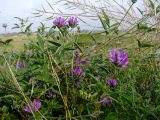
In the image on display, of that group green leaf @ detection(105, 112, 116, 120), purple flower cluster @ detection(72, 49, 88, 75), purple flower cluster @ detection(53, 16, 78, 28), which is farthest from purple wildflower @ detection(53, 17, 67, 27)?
green leaf @ detection(105, 112, 116, 120)

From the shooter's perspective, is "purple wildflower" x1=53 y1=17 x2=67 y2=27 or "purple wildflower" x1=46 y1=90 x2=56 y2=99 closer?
"purple wildflower" x1=46 y1=90 x2=56 y2=99

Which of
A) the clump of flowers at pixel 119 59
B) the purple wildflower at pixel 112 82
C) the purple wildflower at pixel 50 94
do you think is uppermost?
the clump of flowers at pixel 119 59

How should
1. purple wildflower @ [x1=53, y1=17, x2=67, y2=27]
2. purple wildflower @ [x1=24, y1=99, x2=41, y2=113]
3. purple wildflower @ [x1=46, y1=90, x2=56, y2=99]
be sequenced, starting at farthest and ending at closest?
purple wildflower @ [x1=53, y1=17, x2=67, y2=27] < purple wildflower @ [x1=46, y1=90, x2=56, y2=99] < purple wildflower @ [x1=24, y1=99, x2=41, y2=113]

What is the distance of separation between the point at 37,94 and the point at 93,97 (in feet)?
0.69

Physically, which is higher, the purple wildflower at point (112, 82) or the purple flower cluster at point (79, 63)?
the purple flower cluster at point (79, 63)

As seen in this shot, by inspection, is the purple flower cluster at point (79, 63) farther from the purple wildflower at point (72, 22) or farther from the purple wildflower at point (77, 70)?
the purple wildflower at point (72, 22)

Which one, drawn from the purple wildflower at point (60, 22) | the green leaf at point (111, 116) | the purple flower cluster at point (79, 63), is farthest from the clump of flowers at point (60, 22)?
the green leaf at point (111, 116)

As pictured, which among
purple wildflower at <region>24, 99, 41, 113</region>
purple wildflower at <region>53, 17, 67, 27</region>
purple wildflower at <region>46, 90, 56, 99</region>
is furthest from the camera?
purple wildflower at <region>53, 17, 67, 27</region>

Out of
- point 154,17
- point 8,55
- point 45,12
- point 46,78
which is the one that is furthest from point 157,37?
point 46,78

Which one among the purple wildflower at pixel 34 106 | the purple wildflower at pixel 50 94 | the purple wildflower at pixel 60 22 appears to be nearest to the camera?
the purple wildflower at pixel 34 106

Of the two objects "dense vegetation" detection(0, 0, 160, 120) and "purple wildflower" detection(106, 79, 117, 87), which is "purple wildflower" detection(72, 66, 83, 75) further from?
"purple wildflower" detection(106, 79, 117, 87)

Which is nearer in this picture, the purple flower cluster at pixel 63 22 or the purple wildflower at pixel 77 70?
the purple wildflower at pixel 77 70

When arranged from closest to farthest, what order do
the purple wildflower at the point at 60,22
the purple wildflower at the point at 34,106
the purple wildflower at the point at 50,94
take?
1. the purple wildflower at the point at 34,106
2. the purple wildflower at the point at 50,94
3. the purple wildflower at the point at 60,22

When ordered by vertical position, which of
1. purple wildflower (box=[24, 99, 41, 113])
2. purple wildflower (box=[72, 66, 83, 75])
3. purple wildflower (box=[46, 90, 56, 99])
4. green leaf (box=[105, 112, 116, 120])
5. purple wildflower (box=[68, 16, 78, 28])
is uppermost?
purple wildflower (box=[68, 16, 78, 28])
